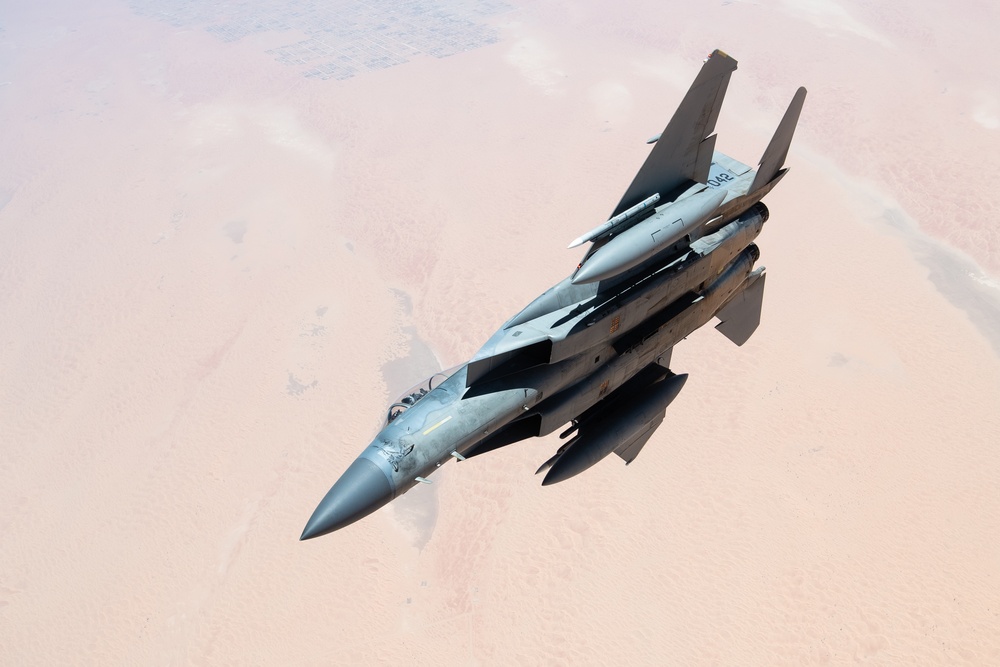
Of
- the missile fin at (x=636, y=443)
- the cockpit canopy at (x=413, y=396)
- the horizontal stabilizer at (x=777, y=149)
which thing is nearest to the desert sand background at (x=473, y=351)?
the missile fin at (x=636, y=443)

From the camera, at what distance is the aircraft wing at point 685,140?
18234 mm

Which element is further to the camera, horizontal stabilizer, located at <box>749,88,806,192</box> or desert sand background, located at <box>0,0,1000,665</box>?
desert sand background, located at <box>0,0,1000,665</box>

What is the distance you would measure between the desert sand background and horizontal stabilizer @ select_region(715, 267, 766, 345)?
8.26 meters

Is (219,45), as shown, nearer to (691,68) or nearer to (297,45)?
(297,45)

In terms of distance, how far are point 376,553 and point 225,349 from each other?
19.5 meters

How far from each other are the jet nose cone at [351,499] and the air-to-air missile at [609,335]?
0.03 m

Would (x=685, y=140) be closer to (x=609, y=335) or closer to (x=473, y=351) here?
(x=609, y=335)

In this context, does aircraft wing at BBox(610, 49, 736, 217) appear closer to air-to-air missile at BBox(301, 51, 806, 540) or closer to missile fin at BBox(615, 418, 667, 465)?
air-to-air missile at BBox(301, 51, 806, 540)

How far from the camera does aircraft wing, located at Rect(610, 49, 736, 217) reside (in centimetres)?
1823

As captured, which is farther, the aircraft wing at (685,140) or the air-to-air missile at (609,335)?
the aircraft wing at (685,140)

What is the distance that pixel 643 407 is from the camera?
21.8 meters

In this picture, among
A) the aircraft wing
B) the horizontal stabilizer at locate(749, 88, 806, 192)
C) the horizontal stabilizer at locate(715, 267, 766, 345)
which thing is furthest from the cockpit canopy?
the horizontal stabilizer at locate(749, 88, 806, 192)

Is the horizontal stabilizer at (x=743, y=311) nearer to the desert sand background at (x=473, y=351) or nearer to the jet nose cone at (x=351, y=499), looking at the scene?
the desert sand background at (x=473, y=351)

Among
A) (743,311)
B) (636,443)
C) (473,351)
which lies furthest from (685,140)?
(473,351)
